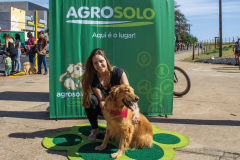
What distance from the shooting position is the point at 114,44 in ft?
14.3

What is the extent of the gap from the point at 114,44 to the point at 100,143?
6.46 ft

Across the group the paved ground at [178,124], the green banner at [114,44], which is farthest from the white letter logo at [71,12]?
the paved ground at [178,124]

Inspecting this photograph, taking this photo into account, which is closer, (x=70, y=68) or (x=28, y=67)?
(x=70, y=68)

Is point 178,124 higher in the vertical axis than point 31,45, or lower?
lower

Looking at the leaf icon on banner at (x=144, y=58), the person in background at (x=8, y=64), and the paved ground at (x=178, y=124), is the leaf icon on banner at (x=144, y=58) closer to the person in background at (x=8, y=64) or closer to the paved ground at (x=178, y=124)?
the paved ground at (x=178, y=124)

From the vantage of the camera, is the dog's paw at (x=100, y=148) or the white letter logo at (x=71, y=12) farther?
the white letter logo at (x=71, y=12)

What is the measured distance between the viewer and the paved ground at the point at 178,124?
9.84ft

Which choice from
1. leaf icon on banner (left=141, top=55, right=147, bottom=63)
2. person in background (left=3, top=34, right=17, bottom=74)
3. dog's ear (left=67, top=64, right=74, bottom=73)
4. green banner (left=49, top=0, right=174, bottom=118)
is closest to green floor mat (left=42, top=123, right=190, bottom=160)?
green banner (left=49, top=0, right=174, bottom=118)

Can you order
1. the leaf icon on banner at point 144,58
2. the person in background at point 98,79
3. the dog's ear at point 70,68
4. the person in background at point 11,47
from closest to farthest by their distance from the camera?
1. the person in background at point 98,79
2. the dog's ear at point 70,68
3. the leaf icon on banner at point 144,58
4. the person in background at point 11,47

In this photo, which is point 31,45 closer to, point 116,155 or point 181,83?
point 181,83

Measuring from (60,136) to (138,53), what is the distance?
2.15 meters

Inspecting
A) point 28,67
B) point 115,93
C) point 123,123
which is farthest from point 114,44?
point 28,67

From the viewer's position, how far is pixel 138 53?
173 inches

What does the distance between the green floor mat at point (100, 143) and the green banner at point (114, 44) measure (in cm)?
80
